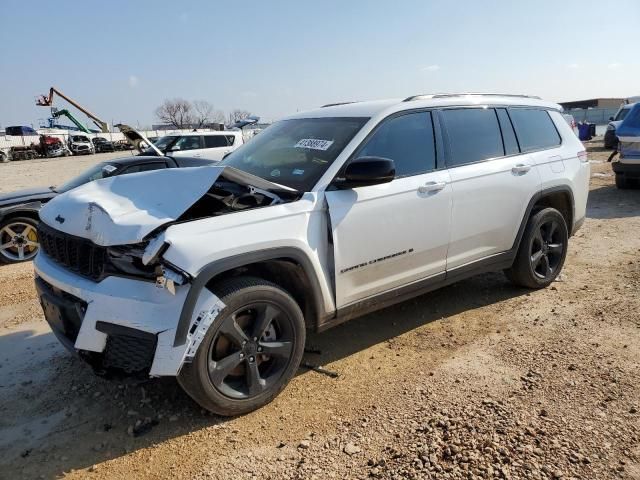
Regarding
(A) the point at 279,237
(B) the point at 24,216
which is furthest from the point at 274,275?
(B) the point at 24,216

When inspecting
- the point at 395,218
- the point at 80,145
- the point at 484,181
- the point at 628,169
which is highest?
the point at 484,181

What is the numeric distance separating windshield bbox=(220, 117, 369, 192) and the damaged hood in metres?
0.59

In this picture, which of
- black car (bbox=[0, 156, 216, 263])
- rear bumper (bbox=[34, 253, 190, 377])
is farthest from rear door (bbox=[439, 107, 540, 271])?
black car (bbox=[0, 156, 216, 263])

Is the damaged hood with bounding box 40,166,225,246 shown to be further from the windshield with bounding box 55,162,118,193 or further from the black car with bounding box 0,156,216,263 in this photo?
the windshield with bounding box 55,162,118,193

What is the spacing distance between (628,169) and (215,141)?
10.0m

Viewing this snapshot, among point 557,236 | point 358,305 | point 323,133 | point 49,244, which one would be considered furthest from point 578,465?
point 49,244

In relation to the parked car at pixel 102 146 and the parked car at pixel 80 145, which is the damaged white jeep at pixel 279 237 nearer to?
the parked car at pixel 80 145

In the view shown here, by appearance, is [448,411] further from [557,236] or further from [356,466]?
[557,236]

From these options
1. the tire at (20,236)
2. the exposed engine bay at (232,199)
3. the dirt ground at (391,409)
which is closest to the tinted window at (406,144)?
the exposed engine bay at (232,199)

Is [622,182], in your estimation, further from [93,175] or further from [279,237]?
[93,175]

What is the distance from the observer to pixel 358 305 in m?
3.36

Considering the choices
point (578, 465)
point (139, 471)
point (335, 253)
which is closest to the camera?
point (578, 465)

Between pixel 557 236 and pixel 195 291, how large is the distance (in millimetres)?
3836

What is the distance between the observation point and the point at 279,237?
2.87 meters
